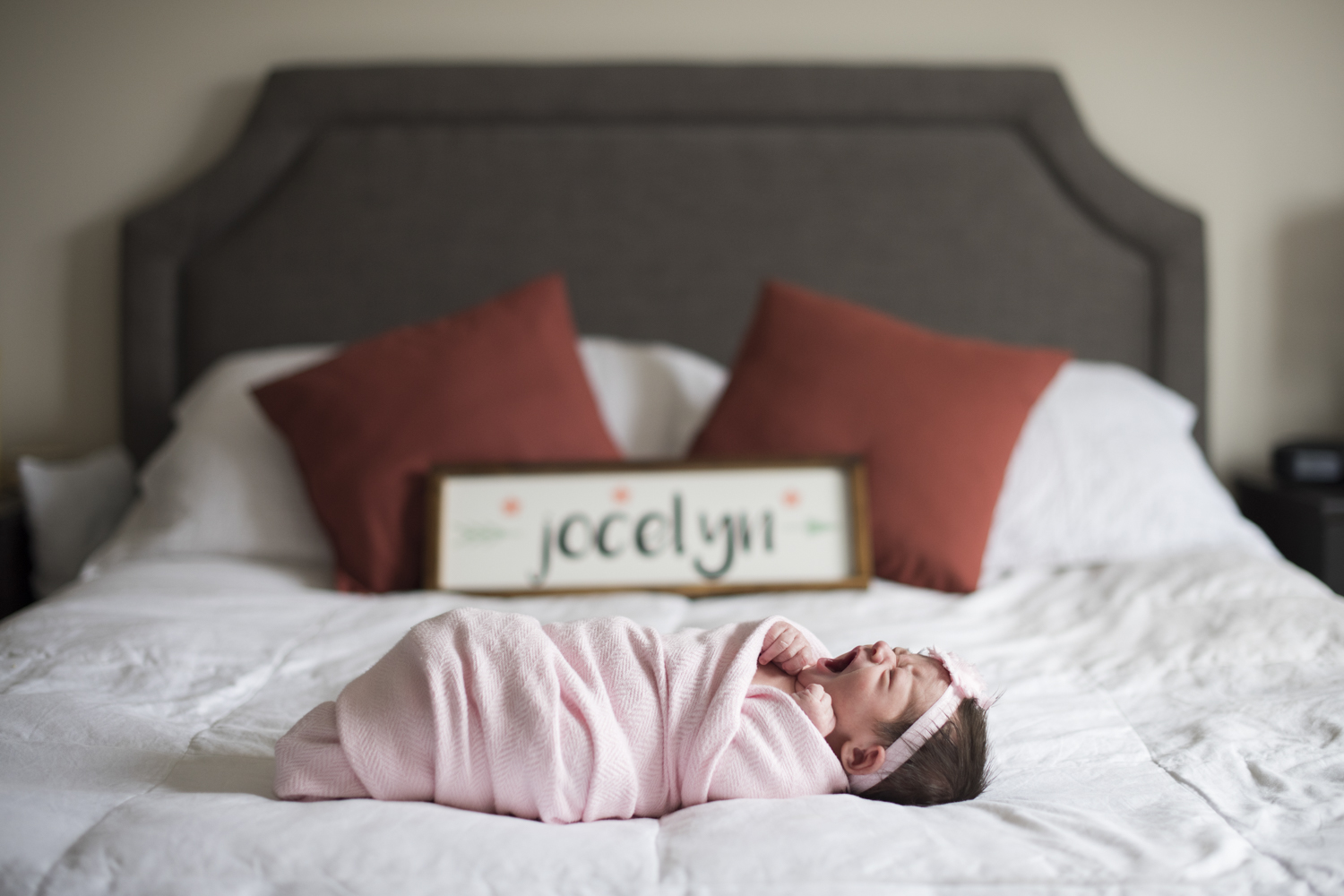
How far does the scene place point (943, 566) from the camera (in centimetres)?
153

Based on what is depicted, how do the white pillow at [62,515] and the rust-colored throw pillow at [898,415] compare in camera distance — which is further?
the white pillow at [62,515]

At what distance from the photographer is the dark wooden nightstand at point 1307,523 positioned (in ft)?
6.19

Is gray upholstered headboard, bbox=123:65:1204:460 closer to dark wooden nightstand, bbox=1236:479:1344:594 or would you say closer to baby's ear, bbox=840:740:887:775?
dark wooden nightstand, bbox=1236:479:1344:594

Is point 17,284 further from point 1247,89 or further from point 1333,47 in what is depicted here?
point 1333,47

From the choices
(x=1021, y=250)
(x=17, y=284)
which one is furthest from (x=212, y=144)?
(x=1021, y=250)

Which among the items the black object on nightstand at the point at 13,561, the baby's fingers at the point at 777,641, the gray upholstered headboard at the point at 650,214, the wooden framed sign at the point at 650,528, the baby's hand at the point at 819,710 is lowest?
the black object on nightstand at the point at 13,561

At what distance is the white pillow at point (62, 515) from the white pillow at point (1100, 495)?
5.49 ft

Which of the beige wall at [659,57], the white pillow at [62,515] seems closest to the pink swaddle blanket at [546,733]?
the white pillow at [62,515]

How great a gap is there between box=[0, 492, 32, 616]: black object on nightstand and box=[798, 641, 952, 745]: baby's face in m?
1.66

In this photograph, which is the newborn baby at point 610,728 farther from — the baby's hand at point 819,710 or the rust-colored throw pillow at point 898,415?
the rust-colored throw pillow at point 898,415

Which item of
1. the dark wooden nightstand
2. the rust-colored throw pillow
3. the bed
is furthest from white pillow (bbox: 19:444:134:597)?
the dark wooden nightstand

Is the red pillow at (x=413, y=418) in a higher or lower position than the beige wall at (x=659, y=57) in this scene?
lower

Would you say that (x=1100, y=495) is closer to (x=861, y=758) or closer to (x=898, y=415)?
(x=898, y=415)

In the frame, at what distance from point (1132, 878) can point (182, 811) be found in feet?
2.36
